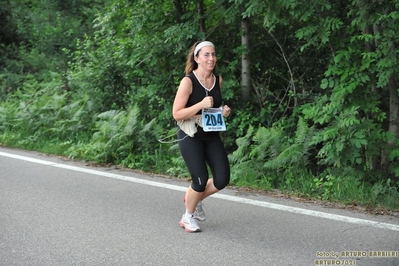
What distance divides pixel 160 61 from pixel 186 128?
205 inches

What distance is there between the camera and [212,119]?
539cm

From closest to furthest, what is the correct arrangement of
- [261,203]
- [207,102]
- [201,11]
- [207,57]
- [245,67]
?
[207,102] < [207,57] < [261,203] < [245,67] < [201,11]

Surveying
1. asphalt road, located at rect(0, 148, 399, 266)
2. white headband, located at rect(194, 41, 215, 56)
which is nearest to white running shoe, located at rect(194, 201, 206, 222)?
asphalt road, located at rect(0, 148, 399, 266)

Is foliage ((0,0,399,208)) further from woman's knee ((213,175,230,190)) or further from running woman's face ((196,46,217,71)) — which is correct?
running woman's face ((196,46,217,71))

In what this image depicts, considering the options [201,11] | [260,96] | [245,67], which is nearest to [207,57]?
[245,67]

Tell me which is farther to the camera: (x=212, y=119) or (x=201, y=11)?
(x=201, y=11)

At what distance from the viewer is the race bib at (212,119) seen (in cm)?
536

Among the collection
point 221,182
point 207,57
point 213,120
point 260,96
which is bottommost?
point 221,182

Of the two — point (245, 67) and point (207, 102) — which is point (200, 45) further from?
point (245, 67)

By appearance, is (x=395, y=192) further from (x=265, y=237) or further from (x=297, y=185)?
(x=265, y=237)

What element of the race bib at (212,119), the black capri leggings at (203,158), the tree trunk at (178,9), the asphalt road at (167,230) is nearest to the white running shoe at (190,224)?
the asphalt road at (167,230)

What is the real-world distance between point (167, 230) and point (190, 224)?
254 millimetres

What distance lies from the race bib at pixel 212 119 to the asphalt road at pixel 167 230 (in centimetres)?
107

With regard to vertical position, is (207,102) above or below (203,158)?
above
